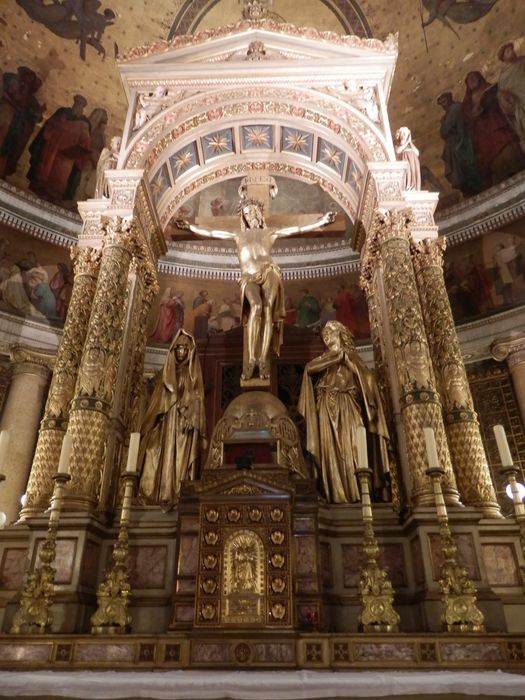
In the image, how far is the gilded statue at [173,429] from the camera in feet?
20.7

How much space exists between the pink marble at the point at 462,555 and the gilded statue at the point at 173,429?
273 centimetres

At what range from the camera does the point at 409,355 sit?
6.49 meters

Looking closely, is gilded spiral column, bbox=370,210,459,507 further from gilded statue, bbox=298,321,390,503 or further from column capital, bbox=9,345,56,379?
column capital, bbox=9,345,56,379

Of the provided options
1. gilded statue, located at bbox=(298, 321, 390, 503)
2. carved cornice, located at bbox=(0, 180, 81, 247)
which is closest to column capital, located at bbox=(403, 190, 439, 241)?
gilded statue, located at bbox=(298, 321, 390, 503)

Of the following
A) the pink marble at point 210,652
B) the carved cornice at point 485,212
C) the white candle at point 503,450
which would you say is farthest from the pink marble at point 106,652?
the carved cornice at point 485,212

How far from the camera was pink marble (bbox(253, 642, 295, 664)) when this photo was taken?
3707 millimetres

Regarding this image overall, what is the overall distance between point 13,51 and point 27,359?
23.7 ft

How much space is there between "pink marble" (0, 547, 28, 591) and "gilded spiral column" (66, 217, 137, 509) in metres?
0.68

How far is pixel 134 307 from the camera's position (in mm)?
7945

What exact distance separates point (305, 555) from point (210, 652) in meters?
1.31

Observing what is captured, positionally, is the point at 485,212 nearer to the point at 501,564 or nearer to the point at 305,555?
the point at 501,564

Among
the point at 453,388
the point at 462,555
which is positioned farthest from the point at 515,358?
the point at 462,555

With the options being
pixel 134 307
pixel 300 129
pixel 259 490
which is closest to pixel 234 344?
pixel 134 307

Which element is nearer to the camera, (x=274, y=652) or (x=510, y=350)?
(x=274, y=652)
